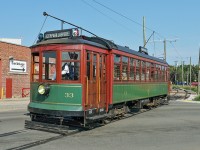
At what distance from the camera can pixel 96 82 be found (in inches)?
522

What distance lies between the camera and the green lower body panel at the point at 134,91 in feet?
50.5

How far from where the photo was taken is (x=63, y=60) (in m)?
12.4

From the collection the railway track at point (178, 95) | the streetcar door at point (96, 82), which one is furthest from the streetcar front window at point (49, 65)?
the railway track at point (178, 95)

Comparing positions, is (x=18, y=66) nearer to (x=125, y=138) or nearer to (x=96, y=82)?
(x=96, y=82)

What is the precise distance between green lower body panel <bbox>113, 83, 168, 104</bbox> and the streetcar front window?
10.8 feet

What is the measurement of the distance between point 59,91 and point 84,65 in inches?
47.5

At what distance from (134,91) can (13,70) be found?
17.9 meters

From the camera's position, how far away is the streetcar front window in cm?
1257

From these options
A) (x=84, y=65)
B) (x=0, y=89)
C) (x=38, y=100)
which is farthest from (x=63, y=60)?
(x=0, y=89)

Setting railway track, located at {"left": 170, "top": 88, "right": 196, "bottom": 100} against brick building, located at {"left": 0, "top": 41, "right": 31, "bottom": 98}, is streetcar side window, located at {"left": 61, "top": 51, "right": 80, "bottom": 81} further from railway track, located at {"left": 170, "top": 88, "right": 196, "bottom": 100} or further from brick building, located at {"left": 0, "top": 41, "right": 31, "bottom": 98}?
railway track, located at {"left": 170, "top": 88, "right": 196, "bottom": 100}

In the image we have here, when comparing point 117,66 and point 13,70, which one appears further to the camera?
point 13,70

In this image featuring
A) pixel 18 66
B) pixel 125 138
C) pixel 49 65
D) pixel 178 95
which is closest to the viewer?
pixel 125 138

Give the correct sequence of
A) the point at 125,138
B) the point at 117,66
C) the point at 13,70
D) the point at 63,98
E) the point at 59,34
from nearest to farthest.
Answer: the point at 125,138 < the point at 63,98 < the point at 59,34 < the point at 117,66 < the point at 13,70

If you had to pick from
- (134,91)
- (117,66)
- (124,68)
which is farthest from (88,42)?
(134,91)
